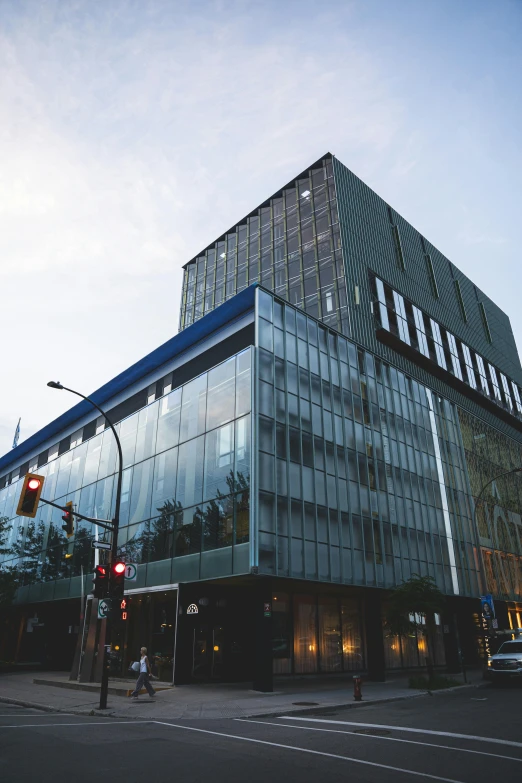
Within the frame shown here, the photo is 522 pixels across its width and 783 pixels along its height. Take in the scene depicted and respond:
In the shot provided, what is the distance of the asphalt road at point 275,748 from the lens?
7910 mm

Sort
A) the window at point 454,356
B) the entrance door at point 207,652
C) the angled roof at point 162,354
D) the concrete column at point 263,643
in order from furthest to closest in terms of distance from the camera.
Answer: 1. the window at point 454,356
2. the angled roof at point 162,354
3. the entrance door at point 207,652
4. the concrete column at point 263,643

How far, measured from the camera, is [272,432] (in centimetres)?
2477

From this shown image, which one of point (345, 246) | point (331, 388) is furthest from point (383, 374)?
point (345, 246)

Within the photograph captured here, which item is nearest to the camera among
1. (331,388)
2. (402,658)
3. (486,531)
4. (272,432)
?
(272,432)

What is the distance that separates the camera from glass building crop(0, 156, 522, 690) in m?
24.8

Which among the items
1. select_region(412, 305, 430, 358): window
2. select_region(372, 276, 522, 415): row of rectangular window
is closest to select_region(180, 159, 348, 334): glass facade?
select_region(372, 276, 522, 415): row of rectangular window

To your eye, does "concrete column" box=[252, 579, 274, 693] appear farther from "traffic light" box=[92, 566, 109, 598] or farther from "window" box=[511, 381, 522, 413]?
"window" box=[511, 381, 522, 413]

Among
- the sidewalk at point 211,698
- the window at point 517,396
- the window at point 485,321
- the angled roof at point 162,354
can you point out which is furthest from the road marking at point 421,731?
the window at point 517,396

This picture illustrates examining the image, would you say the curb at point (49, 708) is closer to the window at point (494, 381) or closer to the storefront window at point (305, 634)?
the storefront window at point (305, 634)

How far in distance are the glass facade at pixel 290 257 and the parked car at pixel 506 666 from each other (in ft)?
76.3

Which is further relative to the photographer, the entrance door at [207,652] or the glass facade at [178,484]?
the entrance door at [207,652]

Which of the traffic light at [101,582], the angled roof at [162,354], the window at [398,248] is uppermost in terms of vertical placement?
the window at [398,248]

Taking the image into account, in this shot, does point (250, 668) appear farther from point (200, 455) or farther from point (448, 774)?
point (448, 774)

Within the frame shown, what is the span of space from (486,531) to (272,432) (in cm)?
2532
